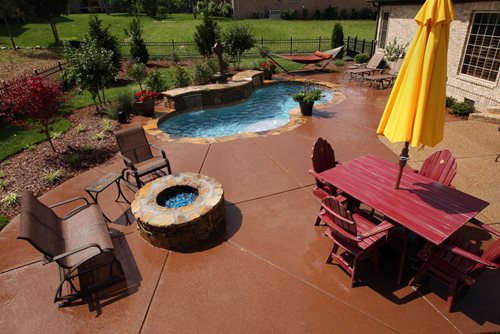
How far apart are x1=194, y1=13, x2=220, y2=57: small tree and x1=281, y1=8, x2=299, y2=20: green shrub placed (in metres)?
24.2

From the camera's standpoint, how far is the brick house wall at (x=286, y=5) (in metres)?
39.2

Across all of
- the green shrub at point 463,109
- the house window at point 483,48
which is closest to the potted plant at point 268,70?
the house window at point 483,48

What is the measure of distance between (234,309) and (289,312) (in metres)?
0.66

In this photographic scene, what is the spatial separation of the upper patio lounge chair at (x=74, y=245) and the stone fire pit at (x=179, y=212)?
2.03ft

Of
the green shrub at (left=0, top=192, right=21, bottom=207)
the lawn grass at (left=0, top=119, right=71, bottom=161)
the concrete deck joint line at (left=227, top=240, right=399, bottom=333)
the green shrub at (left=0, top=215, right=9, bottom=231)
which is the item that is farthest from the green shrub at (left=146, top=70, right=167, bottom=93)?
the concrete deck joint line at (left=227, top=240, right=399, bottom=333)

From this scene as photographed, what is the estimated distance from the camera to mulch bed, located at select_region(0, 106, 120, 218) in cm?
630

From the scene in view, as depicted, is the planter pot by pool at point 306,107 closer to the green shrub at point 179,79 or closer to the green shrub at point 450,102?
the green shrub at point 450,102

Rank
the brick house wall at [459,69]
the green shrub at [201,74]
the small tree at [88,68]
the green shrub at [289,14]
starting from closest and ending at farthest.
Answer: the brick house wall at [459,69]
the small tree at [88,68]
the green shrub at [201,74]
the green shrub at [289,14]

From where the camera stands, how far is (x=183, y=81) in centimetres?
1274

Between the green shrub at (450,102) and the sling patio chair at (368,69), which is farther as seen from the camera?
the sling patio chair at (368,69)

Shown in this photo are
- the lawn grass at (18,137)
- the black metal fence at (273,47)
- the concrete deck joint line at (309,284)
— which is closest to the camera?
the concrete deck joint line at (309,284)

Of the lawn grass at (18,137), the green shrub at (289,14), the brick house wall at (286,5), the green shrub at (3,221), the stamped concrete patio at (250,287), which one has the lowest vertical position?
the stamped concrete patio at (250,287)

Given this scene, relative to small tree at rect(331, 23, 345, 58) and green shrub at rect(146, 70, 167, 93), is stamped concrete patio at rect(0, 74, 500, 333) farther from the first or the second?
small tree at rect(331, 23, 345, 58)

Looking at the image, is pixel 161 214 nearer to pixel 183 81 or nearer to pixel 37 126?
pixel 37 126
